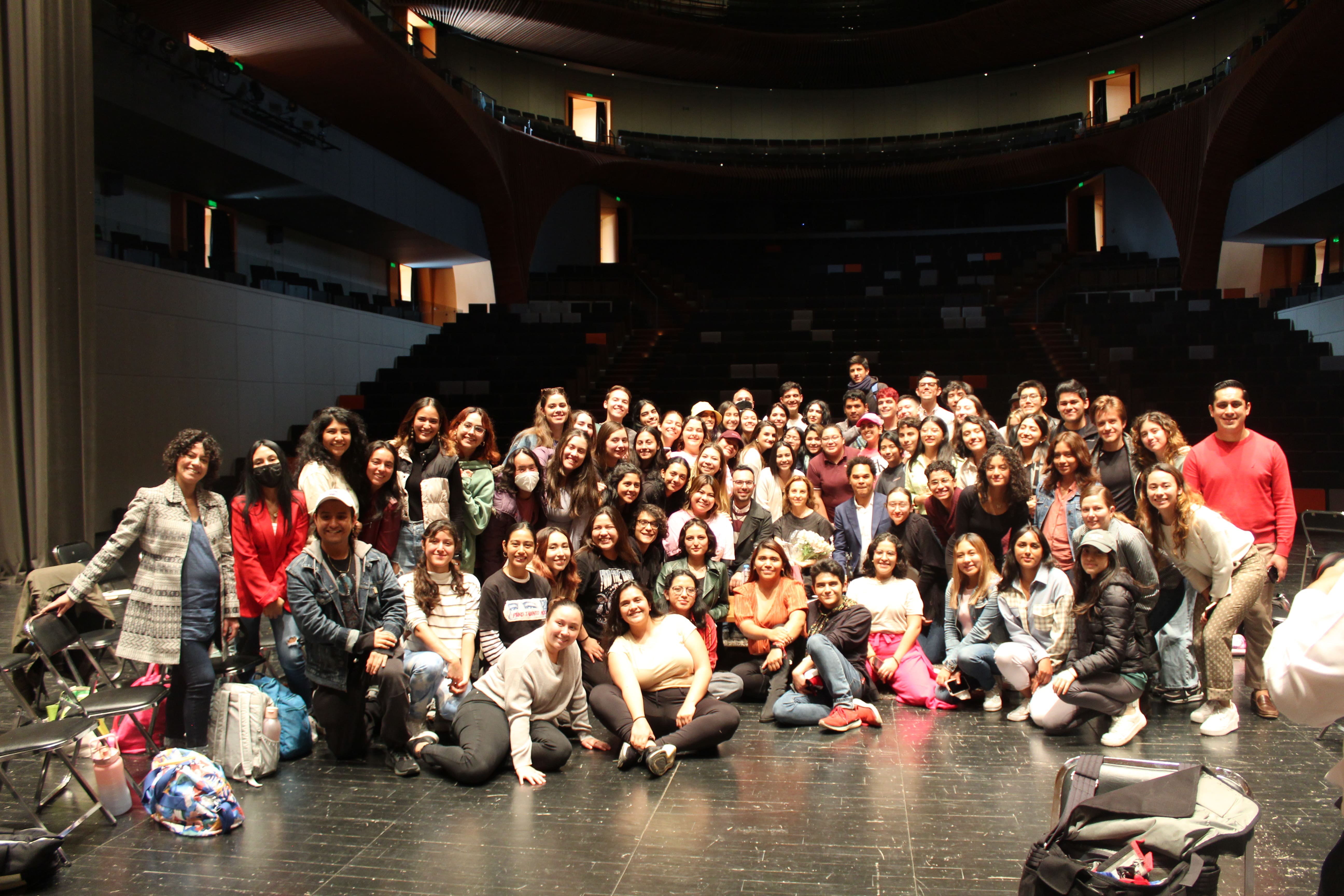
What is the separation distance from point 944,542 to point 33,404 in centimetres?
706

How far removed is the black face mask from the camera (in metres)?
4.19

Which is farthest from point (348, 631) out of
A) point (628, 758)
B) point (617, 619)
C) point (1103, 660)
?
point (1103, 660)

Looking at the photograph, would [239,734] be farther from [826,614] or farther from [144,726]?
[826,614]

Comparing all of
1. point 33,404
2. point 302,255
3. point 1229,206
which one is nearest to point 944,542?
point 33,404

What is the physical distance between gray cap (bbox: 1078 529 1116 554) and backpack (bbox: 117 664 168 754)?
4063 mm

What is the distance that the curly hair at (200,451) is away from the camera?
13.1 feet

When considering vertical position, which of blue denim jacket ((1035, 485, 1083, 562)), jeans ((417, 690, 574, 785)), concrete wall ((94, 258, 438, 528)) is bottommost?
jeans ((417, 690, 574, 785))

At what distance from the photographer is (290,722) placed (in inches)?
159

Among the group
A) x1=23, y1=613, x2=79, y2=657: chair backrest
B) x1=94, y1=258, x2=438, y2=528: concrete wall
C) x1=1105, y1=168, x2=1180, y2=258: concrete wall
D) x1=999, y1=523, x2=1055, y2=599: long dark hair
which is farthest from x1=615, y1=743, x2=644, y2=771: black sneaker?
x1=1105, y1=168, x2=1180, y2=258: concrete wall

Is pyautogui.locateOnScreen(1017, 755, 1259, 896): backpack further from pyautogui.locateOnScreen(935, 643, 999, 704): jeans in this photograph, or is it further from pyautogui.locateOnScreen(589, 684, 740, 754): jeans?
pyautogui.locateOnScreen(935, 643, 999, 704): jeans

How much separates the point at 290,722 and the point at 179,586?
2.45 ft

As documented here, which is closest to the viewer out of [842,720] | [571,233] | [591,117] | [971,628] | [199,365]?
[842,720]

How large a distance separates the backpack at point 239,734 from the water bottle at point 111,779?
357mm

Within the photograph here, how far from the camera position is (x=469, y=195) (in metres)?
18.3
